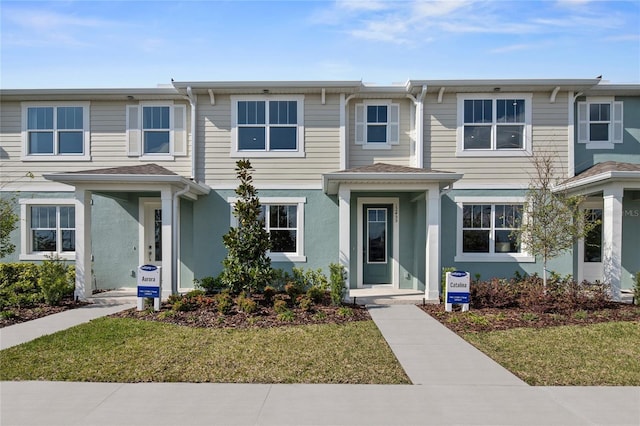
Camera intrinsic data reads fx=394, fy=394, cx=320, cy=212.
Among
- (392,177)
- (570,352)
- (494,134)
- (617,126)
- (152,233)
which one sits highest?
(617,126)

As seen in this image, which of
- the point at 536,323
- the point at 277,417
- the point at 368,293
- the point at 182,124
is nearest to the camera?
the point at 277,417

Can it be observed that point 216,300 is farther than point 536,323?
Yes

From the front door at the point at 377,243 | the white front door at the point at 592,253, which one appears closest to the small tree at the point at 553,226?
the white front door at the point at 592,253

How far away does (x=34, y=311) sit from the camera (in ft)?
29.7

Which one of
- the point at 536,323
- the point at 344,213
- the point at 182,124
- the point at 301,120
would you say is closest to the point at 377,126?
the point at 301,120

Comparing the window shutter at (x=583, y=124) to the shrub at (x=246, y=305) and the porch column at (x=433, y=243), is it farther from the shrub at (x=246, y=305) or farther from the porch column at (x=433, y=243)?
the shrub at (x=246, y=305)

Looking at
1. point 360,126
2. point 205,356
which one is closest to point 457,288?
point 360,126

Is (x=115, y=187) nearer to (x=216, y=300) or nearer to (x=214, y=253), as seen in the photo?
(x=214, y=253)

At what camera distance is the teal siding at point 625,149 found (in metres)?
11.8

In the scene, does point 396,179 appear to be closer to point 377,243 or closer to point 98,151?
point 377,243

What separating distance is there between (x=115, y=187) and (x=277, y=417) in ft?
27.4

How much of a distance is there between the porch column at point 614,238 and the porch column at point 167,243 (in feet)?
35.9

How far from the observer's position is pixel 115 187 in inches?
400

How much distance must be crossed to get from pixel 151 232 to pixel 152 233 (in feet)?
0.15
